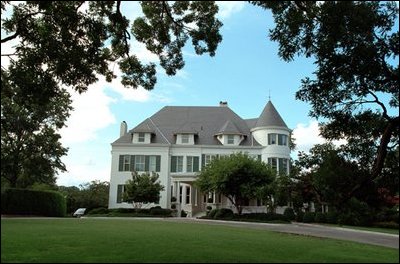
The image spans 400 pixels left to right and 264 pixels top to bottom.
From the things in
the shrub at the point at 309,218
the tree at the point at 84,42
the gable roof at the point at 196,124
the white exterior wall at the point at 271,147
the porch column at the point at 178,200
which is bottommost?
the shrub at the point at 309,218

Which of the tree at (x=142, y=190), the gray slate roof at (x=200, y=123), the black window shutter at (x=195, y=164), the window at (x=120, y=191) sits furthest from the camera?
the gray slate roof at (x=200, y=123)

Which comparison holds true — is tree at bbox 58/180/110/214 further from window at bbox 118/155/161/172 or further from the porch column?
the porch column

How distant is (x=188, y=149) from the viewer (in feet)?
158

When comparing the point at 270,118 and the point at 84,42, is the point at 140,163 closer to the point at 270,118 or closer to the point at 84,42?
the point at 270,118

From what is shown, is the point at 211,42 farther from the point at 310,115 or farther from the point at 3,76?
the point at 3,76

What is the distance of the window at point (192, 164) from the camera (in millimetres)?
47812

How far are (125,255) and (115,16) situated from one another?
6140 millimetres

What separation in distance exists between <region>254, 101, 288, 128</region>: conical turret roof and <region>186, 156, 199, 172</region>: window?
24.1ft

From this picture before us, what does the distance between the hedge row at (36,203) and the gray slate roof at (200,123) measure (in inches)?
515

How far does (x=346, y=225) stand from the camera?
96.8ft

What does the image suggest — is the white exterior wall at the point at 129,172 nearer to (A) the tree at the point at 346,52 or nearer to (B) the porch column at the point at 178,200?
(B) the porch column at the point at 178,200

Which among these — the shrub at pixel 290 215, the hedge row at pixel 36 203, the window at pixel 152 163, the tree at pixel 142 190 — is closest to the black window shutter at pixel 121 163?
the window at pixel 152 163

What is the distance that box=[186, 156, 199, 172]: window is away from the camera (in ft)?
157

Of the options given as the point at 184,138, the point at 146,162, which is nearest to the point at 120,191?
the point at 146,162
